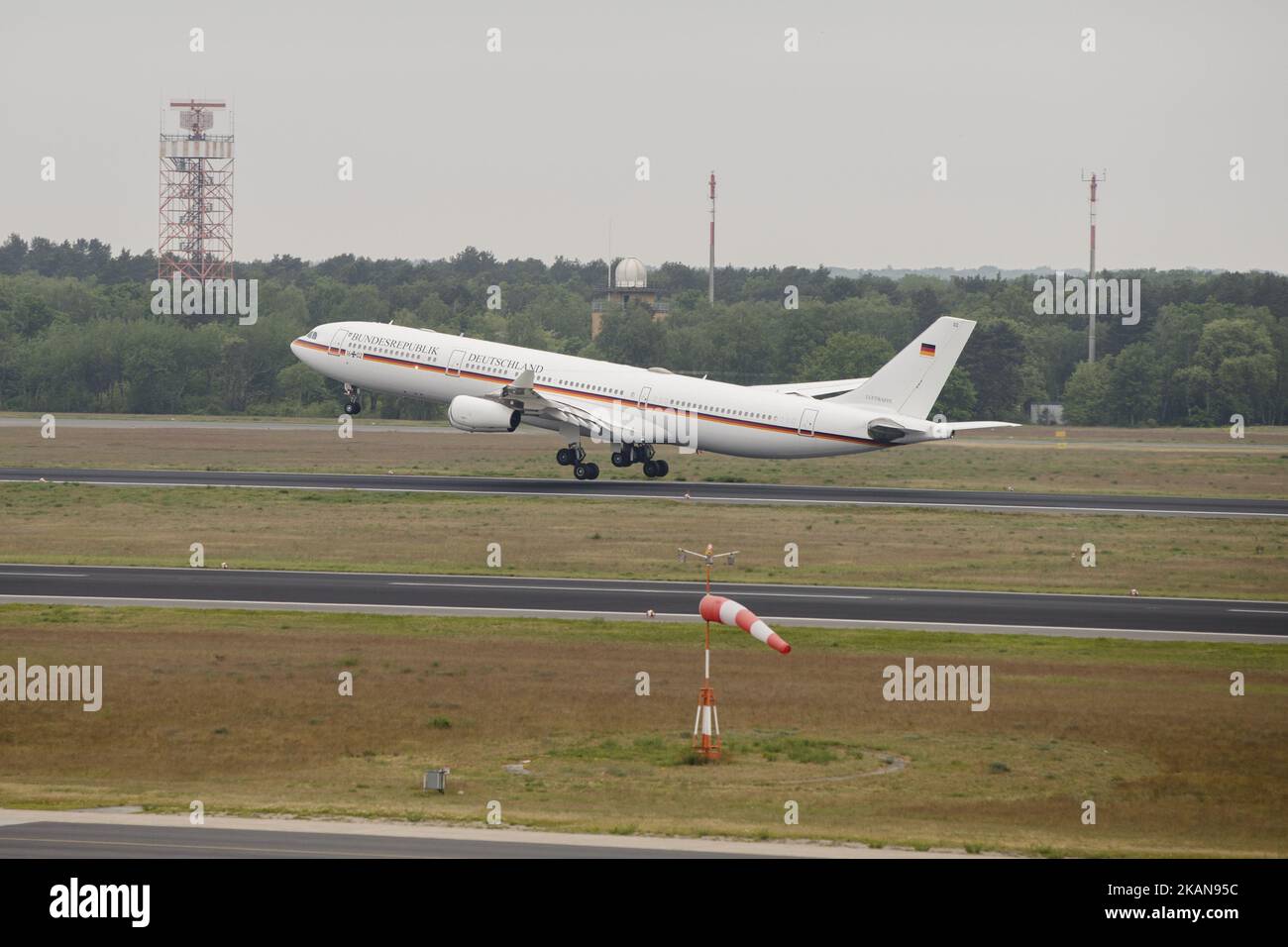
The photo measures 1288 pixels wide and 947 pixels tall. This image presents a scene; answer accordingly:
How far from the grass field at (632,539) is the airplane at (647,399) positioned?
488 cm

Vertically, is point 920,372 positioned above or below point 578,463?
above

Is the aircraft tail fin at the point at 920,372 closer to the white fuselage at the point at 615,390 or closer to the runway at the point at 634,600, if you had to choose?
the white fuselage at the point at 615,390

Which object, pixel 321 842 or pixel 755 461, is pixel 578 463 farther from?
pixel 321 842

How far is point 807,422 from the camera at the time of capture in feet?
235

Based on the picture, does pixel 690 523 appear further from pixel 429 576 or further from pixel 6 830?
pixel 6 830

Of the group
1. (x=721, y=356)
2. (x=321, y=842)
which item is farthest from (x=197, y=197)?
(x=321, y=842)

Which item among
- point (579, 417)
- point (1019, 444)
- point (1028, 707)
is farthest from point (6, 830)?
point (1019, 444)

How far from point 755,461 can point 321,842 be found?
235ft

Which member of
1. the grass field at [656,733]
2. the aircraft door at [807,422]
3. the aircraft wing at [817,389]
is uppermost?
the aircraft wing at [817,389]

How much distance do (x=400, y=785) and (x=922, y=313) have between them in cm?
14445

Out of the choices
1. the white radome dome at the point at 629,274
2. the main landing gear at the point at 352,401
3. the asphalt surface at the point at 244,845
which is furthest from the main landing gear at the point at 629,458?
the white radome dome at the point at 629,274

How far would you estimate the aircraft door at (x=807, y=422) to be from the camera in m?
71.4

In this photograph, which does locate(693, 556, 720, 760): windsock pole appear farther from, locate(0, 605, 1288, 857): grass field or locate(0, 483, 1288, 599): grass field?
locate(0, 483, 1288, 599): grass field
